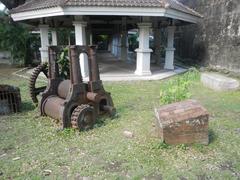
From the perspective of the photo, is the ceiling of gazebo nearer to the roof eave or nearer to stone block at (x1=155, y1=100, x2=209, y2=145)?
the roof eave

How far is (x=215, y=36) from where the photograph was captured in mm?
11414

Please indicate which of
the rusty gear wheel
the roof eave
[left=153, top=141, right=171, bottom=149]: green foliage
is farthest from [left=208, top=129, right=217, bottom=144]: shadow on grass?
the roof eave

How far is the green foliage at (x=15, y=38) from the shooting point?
557 inches

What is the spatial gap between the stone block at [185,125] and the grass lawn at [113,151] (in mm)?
121

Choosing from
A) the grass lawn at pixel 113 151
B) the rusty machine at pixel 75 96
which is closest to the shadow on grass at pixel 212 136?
the grass lawn at pixel 113 151

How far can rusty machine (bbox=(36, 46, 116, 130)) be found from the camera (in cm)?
455

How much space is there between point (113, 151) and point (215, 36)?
30.8 ft

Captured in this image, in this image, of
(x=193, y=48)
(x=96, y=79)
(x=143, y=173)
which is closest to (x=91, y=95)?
(x=96, y=79)

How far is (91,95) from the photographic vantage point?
484 centimetres

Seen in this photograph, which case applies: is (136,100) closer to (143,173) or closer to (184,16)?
(143,173)

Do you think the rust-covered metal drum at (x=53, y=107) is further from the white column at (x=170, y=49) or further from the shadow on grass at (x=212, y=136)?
the white column at (x=170, y=49)

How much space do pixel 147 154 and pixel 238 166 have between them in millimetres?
1217

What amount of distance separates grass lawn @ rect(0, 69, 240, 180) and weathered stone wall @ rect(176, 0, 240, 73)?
16.7ft

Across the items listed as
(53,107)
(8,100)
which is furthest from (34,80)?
(53,107)
